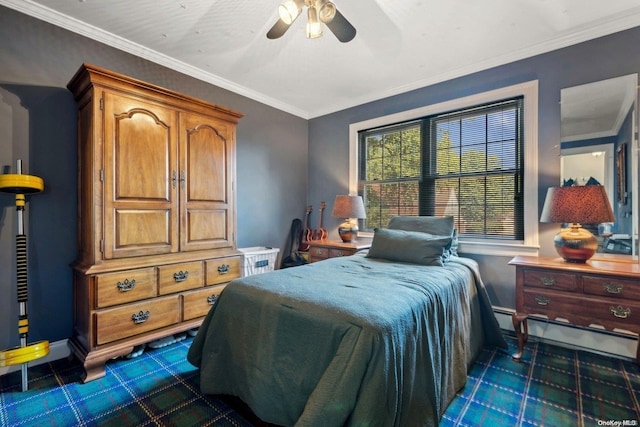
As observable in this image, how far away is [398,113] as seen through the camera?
11.6ft

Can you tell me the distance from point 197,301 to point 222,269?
13.8 inches

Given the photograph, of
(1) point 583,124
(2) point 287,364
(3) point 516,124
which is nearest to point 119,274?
(2) point 287,364

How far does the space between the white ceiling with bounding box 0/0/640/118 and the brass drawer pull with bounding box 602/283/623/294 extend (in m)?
2.01

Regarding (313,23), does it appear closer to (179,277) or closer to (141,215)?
(141,215)

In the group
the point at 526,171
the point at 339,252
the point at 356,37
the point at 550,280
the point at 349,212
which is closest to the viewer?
the point at 550,280

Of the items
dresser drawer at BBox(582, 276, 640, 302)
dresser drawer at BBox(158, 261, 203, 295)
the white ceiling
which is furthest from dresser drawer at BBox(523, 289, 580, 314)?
dresser drawer at BBox(158, 261, 203, 295)

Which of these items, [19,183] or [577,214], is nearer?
[19,183]

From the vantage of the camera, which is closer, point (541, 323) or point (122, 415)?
point (122, 415)

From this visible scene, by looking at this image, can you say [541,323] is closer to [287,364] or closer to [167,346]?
[287,364]

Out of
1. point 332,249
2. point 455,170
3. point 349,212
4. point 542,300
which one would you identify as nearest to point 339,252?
point 332,249

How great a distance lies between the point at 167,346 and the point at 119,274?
32.7 inches

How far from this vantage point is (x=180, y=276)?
7.93 ft

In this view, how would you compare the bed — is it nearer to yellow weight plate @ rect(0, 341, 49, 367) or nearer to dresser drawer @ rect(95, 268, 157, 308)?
dresser drawer @ rect(95, 268, 157, 308)
